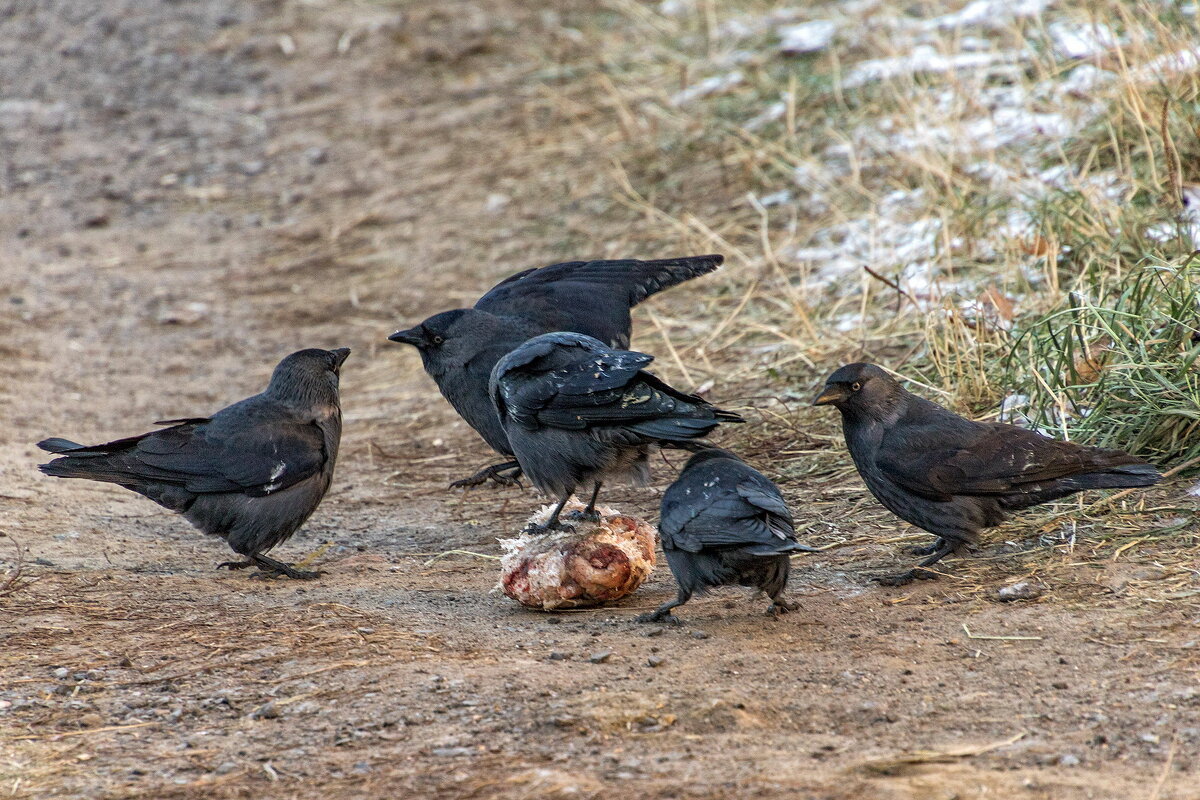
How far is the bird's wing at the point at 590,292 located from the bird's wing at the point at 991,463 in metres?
2.08

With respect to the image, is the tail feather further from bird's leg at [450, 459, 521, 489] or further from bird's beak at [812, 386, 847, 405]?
bird's beak at [812, 386, 847, 405]

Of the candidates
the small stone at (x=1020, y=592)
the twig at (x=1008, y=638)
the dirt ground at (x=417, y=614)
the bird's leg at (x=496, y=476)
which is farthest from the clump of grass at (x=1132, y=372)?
the bird's leg at (x=496, y=476)

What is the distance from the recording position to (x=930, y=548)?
199 inches

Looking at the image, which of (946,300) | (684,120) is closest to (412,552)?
(946,300)

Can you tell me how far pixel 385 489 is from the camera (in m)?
6.72

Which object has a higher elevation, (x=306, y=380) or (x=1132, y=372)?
(x=306, y=380)

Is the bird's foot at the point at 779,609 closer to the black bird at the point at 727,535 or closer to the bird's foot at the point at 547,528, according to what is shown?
the black bird at the point at 727,535

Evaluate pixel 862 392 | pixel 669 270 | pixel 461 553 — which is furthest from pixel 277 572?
pixel 669 270

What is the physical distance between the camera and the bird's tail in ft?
22.5

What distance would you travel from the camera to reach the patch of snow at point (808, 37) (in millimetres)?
11062

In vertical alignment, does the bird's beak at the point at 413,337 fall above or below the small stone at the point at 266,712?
above

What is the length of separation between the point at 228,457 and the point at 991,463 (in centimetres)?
315

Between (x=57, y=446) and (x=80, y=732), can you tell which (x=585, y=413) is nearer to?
(x=80, y=732)

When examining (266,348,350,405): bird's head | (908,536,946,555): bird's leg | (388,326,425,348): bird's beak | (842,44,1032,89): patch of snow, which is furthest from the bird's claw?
(842,44,1032,89): patch of snow
